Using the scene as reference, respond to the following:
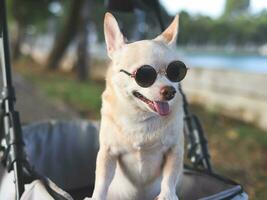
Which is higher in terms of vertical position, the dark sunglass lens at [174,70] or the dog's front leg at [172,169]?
the dark sunglass lens at [174,70]

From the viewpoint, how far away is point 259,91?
6879 mm

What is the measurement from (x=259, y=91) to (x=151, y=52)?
5244 mm

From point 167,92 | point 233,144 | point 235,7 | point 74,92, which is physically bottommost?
point 74,92

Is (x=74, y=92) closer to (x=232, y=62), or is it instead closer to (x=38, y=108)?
(x=38, y=108)

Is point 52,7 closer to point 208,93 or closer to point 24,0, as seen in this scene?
point 24,0

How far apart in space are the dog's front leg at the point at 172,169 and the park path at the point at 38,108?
4.55m

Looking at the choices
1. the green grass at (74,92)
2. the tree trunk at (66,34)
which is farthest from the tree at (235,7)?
the tree trunk at (66,34)

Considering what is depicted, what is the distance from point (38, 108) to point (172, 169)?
619 cm

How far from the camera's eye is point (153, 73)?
182cm

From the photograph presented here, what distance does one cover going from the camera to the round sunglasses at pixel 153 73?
181 cm

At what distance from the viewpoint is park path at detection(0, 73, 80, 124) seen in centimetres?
716

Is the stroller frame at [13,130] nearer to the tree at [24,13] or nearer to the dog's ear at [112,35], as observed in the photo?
the dog's ear at [112,35]

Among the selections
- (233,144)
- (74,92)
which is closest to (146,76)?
(233,144)

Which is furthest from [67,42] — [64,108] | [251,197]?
[251,197]
